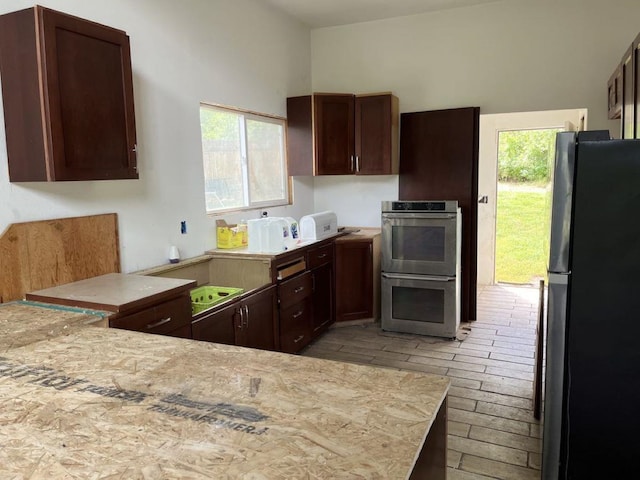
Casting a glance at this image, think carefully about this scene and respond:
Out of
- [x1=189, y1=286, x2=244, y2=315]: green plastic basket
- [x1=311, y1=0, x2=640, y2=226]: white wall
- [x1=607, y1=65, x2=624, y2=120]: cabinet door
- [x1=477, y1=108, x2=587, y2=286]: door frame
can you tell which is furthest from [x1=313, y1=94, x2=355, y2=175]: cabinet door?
[x1=607, y1=65, x2=624, y2=120]: cabinet door

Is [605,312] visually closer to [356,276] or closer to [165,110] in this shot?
[165,110]

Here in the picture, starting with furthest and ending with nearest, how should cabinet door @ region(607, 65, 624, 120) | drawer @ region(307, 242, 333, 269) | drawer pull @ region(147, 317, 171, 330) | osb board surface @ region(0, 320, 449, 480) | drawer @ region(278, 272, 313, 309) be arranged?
drawer @ region(307, 242, 333, 269)
drawer @ region(278, 272, 313, 309)
cabinet door @ region(607, 65, 624, 120)
drawer pull @ region(147, 317, 171, 330)
osb board surface @ region(0, 320, 449, 480)

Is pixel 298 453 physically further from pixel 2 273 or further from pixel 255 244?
pixel 255 244

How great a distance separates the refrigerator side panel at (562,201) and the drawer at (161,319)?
1728 millimetres

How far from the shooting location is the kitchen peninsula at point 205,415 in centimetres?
97

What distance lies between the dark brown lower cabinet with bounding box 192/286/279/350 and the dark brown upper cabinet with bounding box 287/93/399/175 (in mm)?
1699

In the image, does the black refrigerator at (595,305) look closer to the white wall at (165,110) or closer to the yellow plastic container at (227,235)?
the white wall at (165,110)

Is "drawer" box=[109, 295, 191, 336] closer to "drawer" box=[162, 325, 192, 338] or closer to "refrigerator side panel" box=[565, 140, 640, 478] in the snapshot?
"drawer" box=[162, 325, 192, 338]

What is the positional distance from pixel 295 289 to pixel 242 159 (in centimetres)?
125

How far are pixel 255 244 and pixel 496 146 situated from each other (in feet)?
12.4

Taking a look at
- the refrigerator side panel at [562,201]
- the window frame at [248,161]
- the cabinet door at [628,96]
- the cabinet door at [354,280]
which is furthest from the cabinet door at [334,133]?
the refrigerator side panel at [562,201]

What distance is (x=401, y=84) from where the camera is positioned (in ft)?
15.6

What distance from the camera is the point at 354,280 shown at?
451cm

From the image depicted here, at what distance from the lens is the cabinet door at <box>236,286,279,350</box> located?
3035 mm
